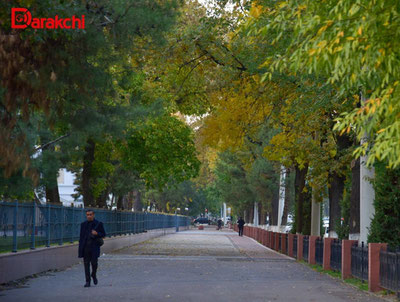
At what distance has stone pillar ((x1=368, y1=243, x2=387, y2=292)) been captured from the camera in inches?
638

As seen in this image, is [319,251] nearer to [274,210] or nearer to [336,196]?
[336,196]

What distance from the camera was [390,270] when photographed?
1521cm

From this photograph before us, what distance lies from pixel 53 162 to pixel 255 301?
18916 millimetres

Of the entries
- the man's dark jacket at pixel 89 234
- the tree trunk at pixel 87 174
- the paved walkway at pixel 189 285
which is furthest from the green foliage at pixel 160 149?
the man's dark jacket at pixel 89 234

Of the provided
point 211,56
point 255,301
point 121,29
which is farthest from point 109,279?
point 211,56

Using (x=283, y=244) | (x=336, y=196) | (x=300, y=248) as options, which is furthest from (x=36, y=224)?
(x=283, y=244)

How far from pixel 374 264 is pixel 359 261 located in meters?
2.08

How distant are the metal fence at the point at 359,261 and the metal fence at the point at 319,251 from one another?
4.43 meters

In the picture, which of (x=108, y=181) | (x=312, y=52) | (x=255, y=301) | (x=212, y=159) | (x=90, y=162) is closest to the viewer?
(x=312, y=52)

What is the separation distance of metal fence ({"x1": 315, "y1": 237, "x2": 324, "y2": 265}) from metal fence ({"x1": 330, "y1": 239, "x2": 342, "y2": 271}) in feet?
4.97

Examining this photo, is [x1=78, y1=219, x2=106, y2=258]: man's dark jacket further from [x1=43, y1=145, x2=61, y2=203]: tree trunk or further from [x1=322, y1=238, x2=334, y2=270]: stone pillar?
[x1=43, y1=145, x2=61, y2=203]: tree trunk

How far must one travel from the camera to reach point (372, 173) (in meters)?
20.3

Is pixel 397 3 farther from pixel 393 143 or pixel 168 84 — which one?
pixel 168 84

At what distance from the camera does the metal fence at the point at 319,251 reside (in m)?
24.1
